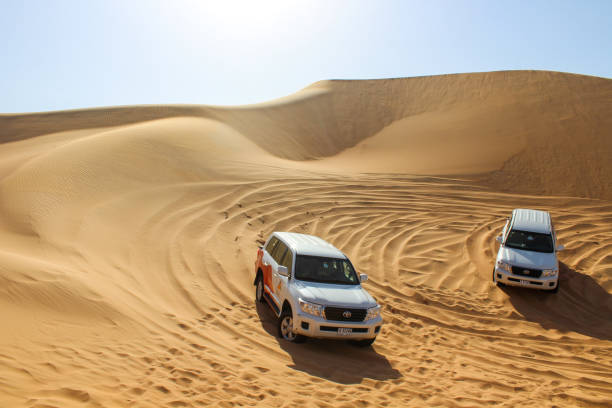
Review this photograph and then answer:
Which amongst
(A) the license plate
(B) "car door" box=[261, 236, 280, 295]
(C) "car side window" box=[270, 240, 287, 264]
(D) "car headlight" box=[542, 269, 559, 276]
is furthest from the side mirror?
Answer: (D) "car headlight" box=[542, 269, 559, 276]

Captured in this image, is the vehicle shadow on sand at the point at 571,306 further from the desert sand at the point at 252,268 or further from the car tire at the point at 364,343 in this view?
the car tire at the point at 364,343

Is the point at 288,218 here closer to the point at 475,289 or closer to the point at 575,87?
the point at 475,289

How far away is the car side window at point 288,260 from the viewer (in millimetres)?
8141

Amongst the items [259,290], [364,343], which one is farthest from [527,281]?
[259,290]

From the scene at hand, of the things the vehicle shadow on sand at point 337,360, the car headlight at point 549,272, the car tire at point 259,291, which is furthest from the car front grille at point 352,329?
the car headlight at point 549,272

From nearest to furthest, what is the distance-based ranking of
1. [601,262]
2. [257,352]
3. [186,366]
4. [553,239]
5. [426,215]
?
[186,366]
[257,352]
[553,239]
[601,262]
[426,215]

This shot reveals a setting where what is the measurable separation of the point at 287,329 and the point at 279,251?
5.89ft

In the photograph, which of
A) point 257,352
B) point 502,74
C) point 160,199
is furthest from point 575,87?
point 257,352

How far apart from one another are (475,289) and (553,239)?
2576 millimetres

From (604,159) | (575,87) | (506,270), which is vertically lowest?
(506,270)

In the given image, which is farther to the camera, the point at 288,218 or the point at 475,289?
the point at 288,218

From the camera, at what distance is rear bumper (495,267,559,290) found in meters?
10.5

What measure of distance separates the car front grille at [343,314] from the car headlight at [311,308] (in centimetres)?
10

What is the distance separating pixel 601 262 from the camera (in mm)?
12609
